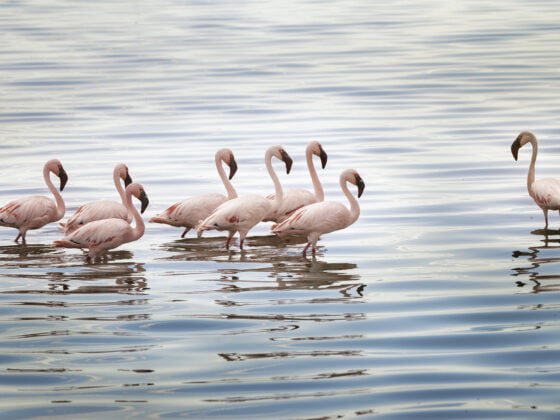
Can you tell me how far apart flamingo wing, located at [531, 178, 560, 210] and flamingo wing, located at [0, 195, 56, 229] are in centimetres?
475

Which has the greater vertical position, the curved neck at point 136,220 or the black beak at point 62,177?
the black beak at point 62,177

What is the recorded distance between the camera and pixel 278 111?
20.5 meters

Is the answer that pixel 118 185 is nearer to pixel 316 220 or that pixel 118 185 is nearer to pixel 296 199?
pixel 296 199

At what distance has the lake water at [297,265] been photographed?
6.45m

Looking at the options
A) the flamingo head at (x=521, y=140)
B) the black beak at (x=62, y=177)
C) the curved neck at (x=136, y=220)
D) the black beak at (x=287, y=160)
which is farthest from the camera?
the flamingo head at (x=521, y=140)

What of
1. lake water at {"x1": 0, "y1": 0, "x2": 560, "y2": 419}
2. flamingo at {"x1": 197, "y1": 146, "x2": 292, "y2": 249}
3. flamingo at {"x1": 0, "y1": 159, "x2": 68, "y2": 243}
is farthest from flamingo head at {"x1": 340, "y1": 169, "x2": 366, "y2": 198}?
flamingo at {"x1": 0, "y1": 159, "x2": 68, "y2": 243}

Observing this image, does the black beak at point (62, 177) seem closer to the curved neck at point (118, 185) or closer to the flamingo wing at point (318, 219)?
the curved neck at point (118, 185)

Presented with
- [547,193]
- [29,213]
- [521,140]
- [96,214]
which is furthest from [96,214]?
[521,140]

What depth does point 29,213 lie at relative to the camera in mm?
Result: 10750

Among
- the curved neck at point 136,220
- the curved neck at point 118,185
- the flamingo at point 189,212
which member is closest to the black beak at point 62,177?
the curved neck at point 118,185

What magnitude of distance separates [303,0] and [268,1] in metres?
1.69

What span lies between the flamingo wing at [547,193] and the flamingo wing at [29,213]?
4749mm

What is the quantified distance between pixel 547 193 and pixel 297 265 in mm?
2822

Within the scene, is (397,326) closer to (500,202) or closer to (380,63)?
(500,202)
